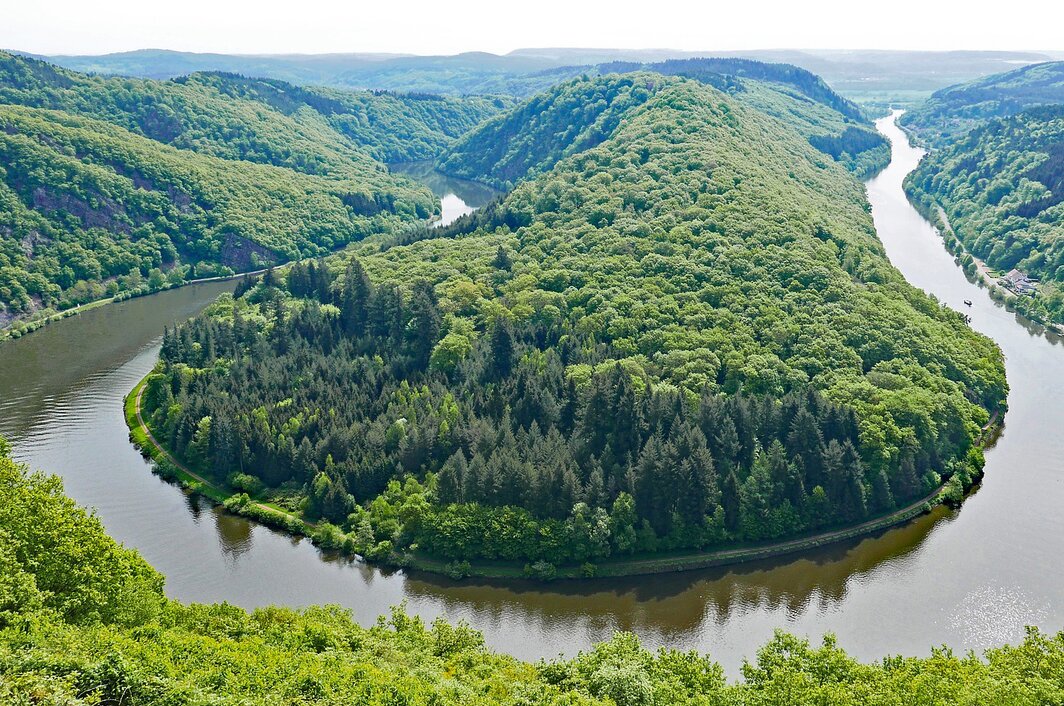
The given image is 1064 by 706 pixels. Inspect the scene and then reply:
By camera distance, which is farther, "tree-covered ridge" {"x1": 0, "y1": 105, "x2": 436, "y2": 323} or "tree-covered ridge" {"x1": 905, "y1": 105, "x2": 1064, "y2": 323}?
"tree-covered ridge" {"x1": 0, "y1": 105, "x2": 436, "y2": 323}

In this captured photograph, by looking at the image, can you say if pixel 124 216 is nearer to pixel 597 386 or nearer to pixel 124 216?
pixel 124 216

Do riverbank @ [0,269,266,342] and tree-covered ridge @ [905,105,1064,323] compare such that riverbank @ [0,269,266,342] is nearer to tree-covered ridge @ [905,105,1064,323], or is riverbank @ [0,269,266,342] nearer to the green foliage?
the green foliage

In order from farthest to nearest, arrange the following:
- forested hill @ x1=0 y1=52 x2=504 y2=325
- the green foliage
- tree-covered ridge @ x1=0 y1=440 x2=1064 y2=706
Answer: forested hill @ x1=0 y1=52 x2=504 y2=325 → the green foliage → tree-covered ridge @ x1=0 y1=440 x2=1064 y2=706

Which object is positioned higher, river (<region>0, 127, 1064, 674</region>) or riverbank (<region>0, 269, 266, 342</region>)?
riverbank (<region>0, 269, 266, 342</region>)

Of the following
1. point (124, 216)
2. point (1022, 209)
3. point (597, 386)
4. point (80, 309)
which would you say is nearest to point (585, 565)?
point (597, 386)

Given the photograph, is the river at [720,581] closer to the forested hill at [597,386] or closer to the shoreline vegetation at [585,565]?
the shoreline vegetation at [585,565]

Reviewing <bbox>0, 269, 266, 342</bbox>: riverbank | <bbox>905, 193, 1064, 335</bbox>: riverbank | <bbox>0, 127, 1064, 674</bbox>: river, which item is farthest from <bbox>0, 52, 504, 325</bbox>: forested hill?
<bbox>905, 193, 1064, 335</bbox>: riverbank
